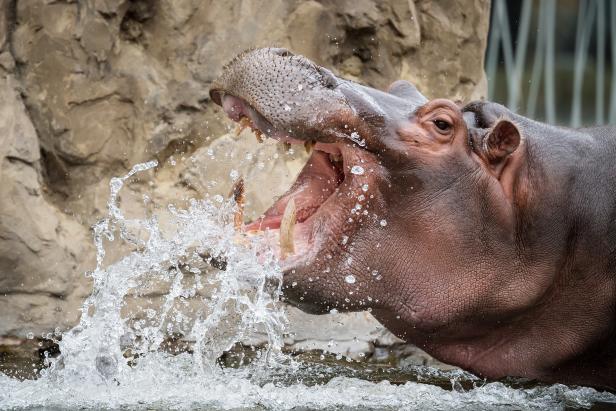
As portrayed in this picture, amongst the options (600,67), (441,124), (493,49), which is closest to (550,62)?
(600,67)

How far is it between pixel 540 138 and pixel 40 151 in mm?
2739

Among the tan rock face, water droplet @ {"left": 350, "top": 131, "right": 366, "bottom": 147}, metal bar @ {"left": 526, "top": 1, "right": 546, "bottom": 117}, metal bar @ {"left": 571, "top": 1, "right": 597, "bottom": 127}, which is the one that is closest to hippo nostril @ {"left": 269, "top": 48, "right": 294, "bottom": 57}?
water droplet @ {"left": 350, "top": 131, "right": 366, "bottom": 147}

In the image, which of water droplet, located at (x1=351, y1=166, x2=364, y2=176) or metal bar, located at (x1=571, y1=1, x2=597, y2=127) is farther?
metal bar, located at (x1=571, y1=1, x2=597, y2=127)

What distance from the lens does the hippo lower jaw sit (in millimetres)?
3645

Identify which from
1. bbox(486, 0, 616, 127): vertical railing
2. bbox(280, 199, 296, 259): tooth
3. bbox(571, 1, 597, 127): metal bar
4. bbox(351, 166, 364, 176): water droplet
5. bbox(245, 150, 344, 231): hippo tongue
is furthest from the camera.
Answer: bbox(571, 1, 597, 127): metal bar

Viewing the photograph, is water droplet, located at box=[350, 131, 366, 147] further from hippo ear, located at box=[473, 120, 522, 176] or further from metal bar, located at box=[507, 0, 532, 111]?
metal bar, located at box=[507, 0, 532, 111]

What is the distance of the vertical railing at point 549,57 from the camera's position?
37.0 ft

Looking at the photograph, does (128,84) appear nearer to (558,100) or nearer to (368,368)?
(368,368)

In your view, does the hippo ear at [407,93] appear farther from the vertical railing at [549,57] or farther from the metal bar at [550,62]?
the metal bar at [550,62]

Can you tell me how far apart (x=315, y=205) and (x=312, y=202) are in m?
0.02

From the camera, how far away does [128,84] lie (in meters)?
5.80

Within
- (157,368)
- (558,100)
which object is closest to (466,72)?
(157,368)

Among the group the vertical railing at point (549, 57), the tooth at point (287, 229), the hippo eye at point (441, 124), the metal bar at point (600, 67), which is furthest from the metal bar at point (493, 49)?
the tooth at point (287, 229)

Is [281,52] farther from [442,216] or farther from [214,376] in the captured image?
[214,376]
